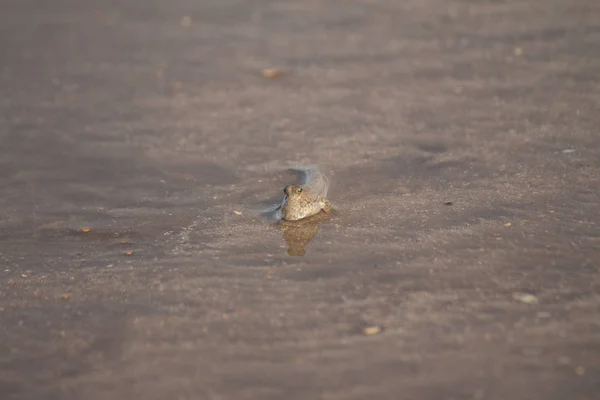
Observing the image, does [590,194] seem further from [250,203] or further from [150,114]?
[150,114]

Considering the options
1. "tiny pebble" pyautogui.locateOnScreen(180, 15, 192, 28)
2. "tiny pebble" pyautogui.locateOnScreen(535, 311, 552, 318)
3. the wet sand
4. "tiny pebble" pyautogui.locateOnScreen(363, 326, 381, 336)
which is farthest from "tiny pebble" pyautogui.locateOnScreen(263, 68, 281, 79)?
"tiny pebble" pyautogui.locateOnScreen(535, 311, 552, 318)

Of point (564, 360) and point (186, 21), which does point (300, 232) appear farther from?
point (186, 21)

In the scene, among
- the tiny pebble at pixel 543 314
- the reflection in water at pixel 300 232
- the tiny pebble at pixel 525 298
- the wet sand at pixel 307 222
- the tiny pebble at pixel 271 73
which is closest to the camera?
the wet sand at pixel 307 222

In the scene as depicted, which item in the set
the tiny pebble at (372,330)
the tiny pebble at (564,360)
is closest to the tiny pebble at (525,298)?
the tiny pebble at (564,360)

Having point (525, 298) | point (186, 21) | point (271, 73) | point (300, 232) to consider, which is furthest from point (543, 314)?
point (186, 21)

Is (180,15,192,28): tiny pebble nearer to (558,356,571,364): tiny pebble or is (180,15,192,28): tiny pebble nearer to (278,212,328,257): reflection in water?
(278,212,328,257): reflection in water

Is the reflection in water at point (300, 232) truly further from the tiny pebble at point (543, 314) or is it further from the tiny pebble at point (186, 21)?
the tiny pebble at point (186, 21)

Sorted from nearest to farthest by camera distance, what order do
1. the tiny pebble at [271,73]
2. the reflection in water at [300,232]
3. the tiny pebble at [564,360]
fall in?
1. the tiny pebble at [564,360]
2. the reflection in water at [300,232]
3. the tiny pebble at [271,73]
